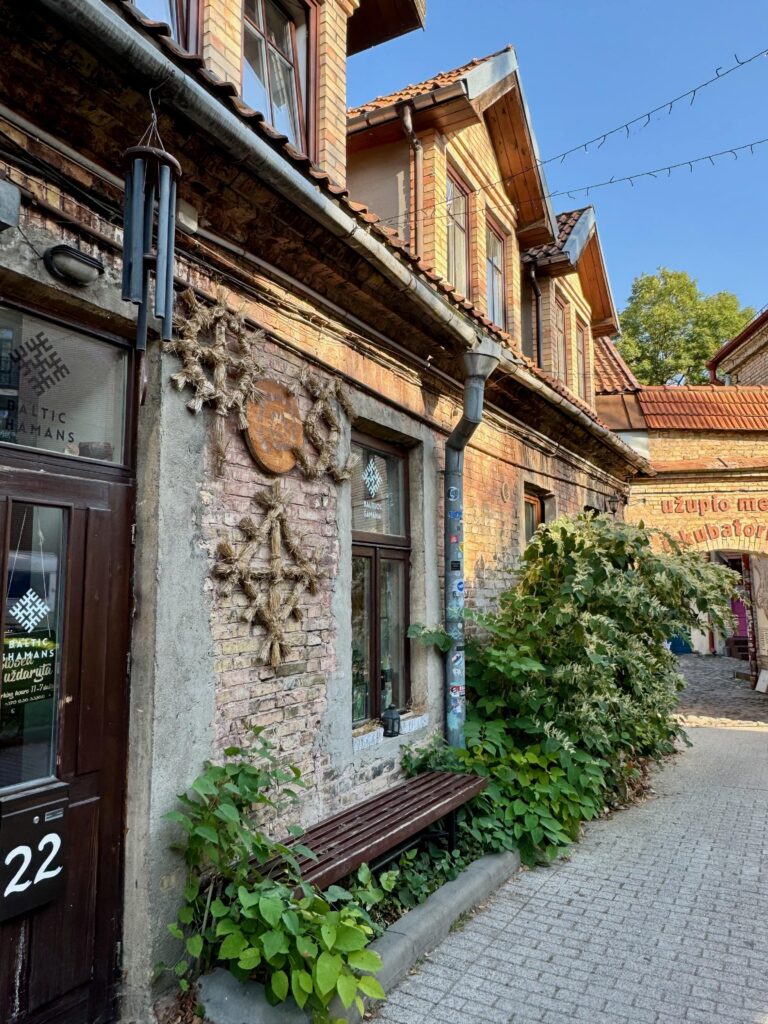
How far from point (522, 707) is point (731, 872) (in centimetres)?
175

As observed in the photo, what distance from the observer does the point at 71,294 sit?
→ 2828 millimetres

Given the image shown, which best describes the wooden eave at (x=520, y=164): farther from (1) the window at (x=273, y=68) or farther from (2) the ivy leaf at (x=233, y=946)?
(2) the ivy leaf at (x=233, y=946)

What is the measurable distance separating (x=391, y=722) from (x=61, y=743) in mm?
2523

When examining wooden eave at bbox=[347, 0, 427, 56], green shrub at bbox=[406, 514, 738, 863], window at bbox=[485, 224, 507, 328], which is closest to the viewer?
A: green shrub at bbox=[406, 514, 738, 863]

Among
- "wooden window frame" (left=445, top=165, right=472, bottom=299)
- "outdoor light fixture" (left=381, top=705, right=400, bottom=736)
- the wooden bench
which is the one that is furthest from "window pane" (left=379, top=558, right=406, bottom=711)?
"wooden window frame" (left=445, top=165, right=472, bottom=299)

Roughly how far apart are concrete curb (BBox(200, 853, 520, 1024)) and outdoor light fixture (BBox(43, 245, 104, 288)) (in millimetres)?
2859

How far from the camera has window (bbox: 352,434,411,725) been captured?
490 cm

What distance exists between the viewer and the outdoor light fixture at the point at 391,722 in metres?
4.86

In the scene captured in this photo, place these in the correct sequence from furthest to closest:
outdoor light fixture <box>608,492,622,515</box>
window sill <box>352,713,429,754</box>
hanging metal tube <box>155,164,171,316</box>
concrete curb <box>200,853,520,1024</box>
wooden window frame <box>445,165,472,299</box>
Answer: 1. outdoor light fixture <box>608,492,622,515</box>
2. wooden window frame <box>445,165,472,299</box>
3. window sill <box>352,713,429,754</box>
4. concrete curb <box>200,853,520,1024</box>
5. hanging metal tube <box>155,164,171,316</box>

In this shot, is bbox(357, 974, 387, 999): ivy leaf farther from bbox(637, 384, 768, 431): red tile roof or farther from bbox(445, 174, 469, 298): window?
bbox(637, 384, 768, 431): red tile roof

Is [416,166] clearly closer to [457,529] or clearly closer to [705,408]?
[457,529]

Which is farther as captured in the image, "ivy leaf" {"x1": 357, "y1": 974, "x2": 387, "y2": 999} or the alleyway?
the alleyway

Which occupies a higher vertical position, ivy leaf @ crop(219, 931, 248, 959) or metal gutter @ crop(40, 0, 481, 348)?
metal gutter @ crop(40, 0, 481, 348)

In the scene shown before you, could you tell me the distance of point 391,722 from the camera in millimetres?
4879
